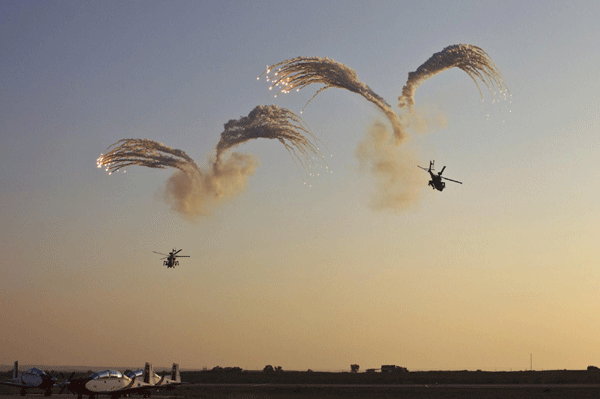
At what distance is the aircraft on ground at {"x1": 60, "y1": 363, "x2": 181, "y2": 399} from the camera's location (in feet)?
179

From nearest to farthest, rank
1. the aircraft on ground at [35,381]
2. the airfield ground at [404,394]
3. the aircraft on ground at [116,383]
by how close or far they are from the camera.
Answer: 1. the aircraft on ground at [116,383]
2. the airfield ground at [404,394]
3. the aircraft on ground at [35,381]

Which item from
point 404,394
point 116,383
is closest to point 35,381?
point 116,383

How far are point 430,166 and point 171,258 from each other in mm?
35985

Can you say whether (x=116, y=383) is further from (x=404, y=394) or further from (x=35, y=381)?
(x=404, y=394)

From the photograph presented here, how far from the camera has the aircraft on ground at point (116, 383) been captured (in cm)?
5453

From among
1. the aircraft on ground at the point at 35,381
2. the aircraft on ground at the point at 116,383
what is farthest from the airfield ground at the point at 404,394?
the aircraft on ground at the point at 116,383

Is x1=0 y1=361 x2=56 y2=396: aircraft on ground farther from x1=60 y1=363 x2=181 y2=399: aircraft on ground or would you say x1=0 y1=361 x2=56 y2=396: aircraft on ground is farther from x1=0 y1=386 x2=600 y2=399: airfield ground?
x1=60 y1=363 x2=181 y2=399: aircraft on ground

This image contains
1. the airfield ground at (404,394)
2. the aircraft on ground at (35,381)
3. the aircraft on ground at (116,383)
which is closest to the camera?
the aircraft on ground at (116,383)

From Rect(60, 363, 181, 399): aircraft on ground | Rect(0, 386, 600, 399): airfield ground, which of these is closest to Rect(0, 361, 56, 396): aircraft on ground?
Rect(0, 386, 600, 399): airfield ground

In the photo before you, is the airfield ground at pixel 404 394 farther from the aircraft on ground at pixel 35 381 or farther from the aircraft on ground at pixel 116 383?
the aircraft on ground at pixel 116 383

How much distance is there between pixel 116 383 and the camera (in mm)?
56406

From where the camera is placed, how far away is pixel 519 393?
6531 centimetres

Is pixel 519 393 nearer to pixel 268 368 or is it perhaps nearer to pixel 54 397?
pixel 54 397

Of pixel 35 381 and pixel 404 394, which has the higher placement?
pixel 35 381
